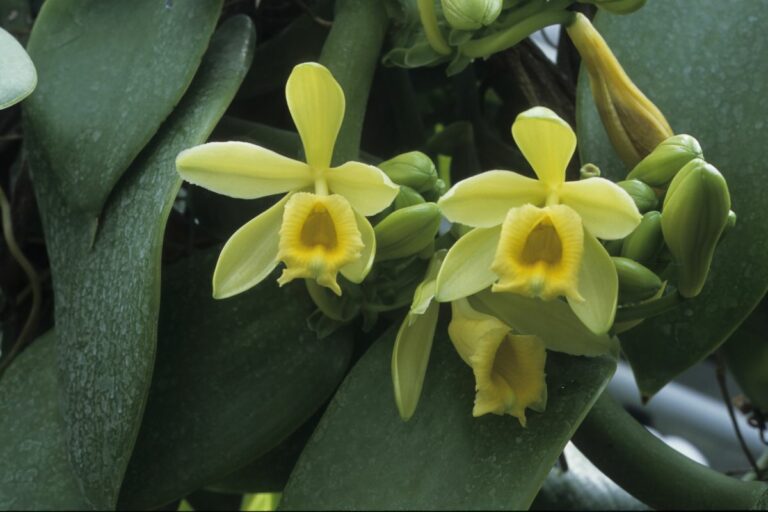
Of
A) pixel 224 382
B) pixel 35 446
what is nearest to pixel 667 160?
pixel 224 382

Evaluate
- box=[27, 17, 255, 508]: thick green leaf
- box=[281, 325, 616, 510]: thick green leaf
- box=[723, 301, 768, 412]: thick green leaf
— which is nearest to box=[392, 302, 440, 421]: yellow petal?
box=[281, 325, 616, 510]: thick green leaf

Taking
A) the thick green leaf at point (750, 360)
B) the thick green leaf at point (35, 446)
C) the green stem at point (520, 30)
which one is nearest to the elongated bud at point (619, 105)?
the green stem at point (520, 30)

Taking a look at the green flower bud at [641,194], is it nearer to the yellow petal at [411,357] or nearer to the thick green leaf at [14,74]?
the yellow petal at [411,357]

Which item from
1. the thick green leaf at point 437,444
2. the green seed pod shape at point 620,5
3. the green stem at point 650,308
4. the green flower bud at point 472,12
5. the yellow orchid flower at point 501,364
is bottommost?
the thick green leaf at point 437,444

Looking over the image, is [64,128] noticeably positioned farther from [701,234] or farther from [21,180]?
[701,234]

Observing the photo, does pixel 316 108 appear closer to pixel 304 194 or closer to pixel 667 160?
Result: pixel 304 194

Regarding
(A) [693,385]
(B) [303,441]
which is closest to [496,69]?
(B) [303,441]

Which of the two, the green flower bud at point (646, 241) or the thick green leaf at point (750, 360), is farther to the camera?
the thick green leaf at point (750, 360)

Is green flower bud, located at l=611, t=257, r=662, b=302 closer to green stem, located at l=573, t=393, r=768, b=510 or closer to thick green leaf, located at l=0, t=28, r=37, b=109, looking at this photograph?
green stem, located at l=573, t=393, r=768, b=510
